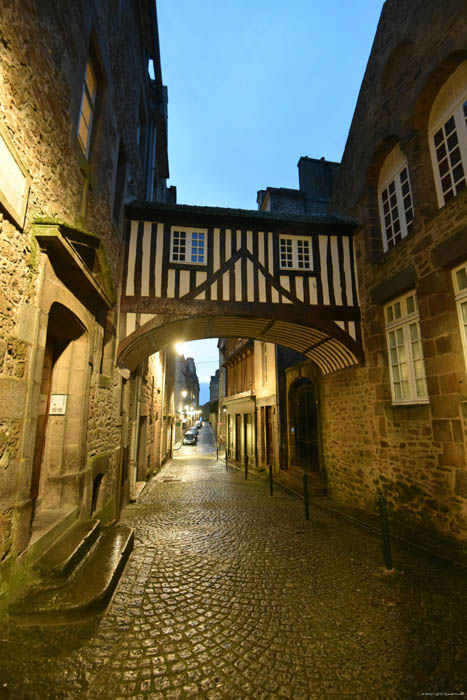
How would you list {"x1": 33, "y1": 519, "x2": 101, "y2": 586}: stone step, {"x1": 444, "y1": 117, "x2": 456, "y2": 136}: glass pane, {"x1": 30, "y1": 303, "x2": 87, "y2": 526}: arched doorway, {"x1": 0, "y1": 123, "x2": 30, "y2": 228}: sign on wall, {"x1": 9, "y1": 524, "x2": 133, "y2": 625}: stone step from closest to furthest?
{"x1": 0, "y1": 123, "x2": 30, "y2": 228}: sign on wall, {"x1": 9, "y1": 524, "x2": 133, "y2": 625}: stone step, {"x1": 33, "y1": 519, "x2": 101, "y2": 586}: stone step, {"x1": 30, "y1": 303, "x2": 87, "y2": 526}: arched doorway, {"x1": 444, "y1": 117, "x2": 456, "y2": 136}: glass pane

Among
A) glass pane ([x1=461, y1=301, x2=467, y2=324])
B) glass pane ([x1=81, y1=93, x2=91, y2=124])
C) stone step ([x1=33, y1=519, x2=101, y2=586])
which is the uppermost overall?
glass pane ([x1=81, y1=93, x2=91, y2=124])

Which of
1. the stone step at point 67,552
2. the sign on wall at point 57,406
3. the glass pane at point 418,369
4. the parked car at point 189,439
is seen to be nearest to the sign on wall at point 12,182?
the sign on wall at point 57,406

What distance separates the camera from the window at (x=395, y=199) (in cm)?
636

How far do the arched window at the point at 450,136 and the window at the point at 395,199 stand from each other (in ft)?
2.42

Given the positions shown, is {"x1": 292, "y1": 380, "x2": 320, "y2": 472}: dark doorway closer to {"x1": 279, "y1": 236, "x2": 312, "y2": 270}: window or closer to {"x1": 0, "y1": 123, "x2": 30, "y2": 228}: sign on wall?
{"x1": 279, "y1": 236, "x2": 312, "y2": 270}: window

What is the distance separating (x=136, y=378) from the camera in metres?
8.57

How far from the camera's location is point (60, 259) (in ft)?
10.9

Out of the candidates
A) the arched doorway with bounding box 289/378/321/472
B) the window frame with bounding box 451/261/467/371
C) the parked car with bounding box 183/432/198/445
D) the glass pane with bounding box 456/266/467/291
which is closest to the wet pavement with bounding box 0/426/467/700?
the window frame with bounding box 451/261/467/371

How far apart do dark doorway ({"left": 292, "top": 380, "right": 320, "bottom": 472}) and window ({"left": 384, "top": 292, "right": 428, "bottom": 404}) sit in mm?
3449

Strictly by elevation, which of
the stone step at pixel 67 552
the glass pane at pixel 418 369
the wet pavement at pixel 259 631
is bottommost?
the wet pavement at pixel 259 631

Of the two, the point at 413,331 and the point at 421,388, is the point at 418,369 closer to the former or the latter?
the point at 421,388

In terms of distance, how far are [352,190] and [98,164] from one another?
19.7ft

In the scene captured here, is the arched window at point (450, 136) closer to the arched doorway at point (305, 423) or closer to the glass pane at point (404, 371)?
the glass pane at point (404, 371)

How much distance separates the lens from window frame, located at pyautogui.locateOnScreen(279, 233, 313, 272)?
7.65 m
